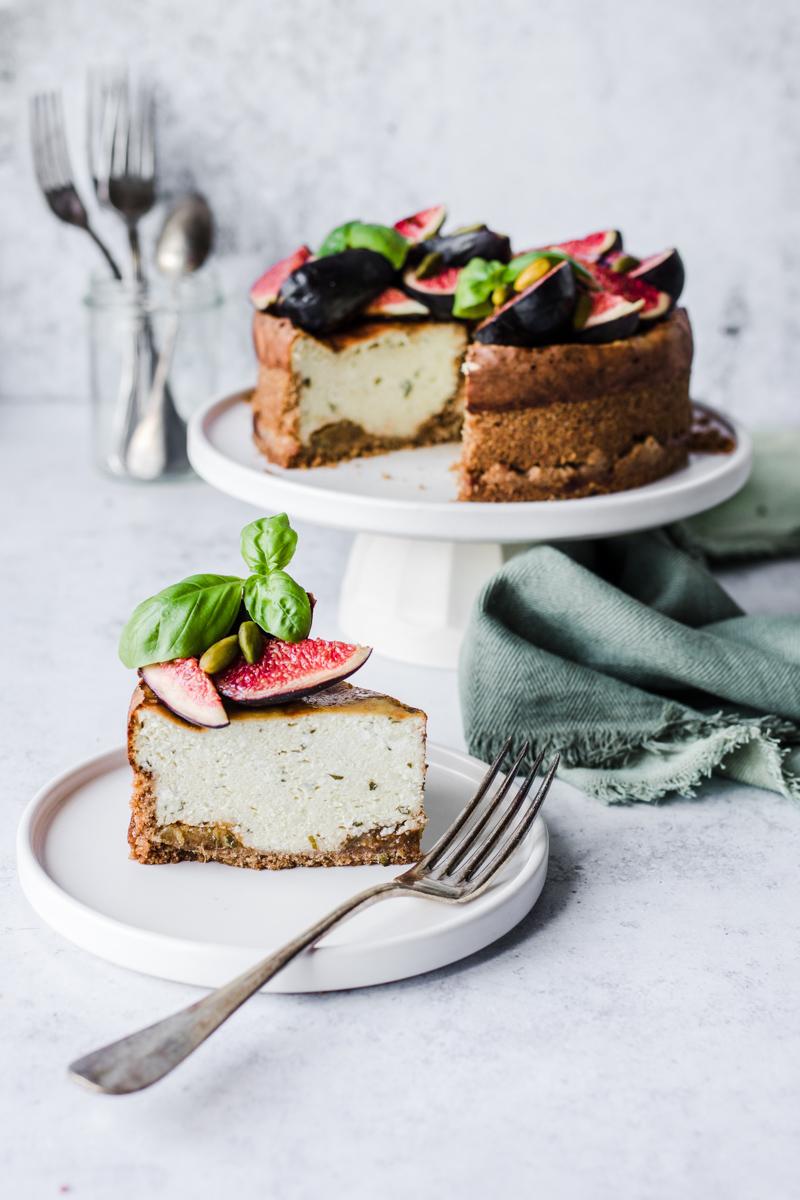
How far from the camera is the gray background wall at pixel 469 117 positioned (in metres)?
3.83

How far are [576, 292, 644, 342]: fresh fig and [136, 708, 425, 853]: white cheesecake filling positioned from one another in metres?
1.14

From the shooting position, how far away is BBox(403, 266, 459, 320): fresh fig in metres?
2.86

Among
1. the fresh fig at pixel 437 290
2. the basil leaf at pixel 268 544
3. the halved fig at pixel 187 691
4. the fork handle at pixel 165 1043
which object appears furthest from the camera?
the fresh fig at pixel 437 290

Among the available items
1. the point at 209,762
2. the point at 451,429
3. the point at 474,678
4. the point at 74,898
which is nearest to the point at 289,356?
the point at 451,429

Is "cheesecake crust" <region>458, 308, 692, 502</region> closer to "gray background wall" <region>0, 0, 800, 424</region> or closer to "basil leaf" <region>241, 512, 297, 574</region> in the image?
"basil leaf" <region>241, 512, 297, 574</region>

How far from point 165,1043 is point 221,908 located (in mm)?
337

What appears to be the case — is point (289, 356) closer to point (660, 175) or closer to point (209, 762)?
point (209, 762)

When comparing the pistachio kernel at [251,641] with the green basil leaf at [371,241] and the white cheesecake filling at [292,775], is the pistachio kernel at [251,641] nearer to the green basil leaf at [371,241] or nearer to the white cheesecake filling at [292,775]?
the white cheesecake filling at [292,775]

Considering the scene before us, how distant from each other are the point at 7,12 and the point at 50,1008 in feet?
10.4

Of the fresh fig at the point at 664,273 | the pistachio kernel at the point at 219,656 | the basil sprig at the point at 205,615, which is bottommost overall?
the pistachio kernel at the point at 219,656

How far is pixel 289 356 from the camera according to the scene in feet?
9.28

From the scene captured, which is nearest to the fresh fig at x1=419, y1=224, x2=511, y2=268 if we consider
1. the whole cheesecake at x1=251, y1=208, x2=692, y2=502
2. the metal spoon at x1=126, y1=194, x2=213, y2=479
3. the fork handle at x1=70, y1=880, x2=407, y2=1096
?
the whole cheesecake at x1=251, y1=208, x2=692, y2=502

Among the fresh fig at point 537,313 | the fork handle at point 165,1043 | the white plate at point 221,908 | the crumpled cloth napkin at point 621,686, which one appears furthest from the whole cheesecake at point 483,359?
the fork handle at point 165,1043

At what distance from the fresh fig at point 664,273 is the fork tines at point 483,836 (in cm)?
136
